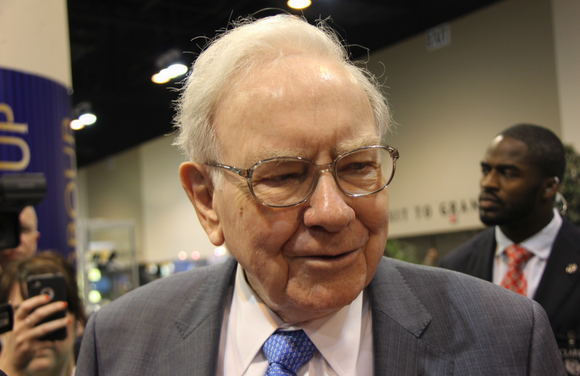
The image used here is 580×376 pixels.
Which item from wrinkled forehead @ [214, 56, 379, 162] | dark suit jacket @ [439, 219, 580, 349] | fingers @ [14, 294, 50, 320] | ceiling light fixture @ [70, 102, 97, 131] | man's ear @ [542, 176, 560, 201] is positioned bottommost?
dark suit jacket @ [439, 219, 580, 349]

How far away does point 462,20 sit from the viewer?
293 inches

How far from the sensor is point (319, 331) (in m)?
1.30

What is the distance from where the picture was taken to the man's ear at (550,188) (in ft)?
7.85

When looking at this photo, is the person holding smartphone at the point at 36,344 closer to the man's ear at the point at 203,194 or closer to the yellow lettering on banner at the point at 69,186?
the man's ear at the point at 203,194

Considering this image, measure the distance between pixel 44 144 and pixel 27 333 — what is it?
196cm

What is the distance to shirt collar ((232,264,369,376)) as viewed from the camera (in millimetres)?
1288

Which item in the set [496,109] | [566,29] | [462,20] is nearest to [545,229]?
[566,29]

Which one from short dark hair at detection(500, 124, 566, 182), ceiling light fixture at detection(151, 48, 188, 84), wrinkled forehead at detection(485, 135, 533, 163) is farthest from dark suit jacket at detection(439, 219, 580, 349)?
ceiling light fixture at detection(151, 48, 188, 84)

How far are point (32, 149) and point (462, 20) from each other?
6299mm

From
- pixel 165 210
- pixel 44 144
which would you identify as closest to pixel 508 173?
pixel 44 144

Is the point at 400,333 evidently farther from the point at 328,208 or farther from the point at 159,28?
the point at 159,28

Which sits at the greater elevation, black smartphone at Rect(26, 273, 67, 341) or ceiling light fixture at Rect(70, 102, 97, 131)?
ceiling light fixture at Rect(70, 102, 97, 131)

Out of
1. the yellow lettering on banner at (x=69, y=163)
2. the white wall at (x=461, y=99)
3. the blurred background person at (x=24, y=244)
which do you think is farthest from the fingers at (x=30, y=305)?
the white wall at (x=461, y=99)

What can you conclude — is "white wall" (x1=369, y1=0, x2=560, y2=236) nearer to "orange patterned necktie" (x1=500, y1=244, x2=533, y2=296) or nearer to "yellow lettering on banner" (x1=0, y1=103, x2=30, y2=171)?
"orange patterned necktie" (x1=500, y1=244, x2=533, y2=296)
